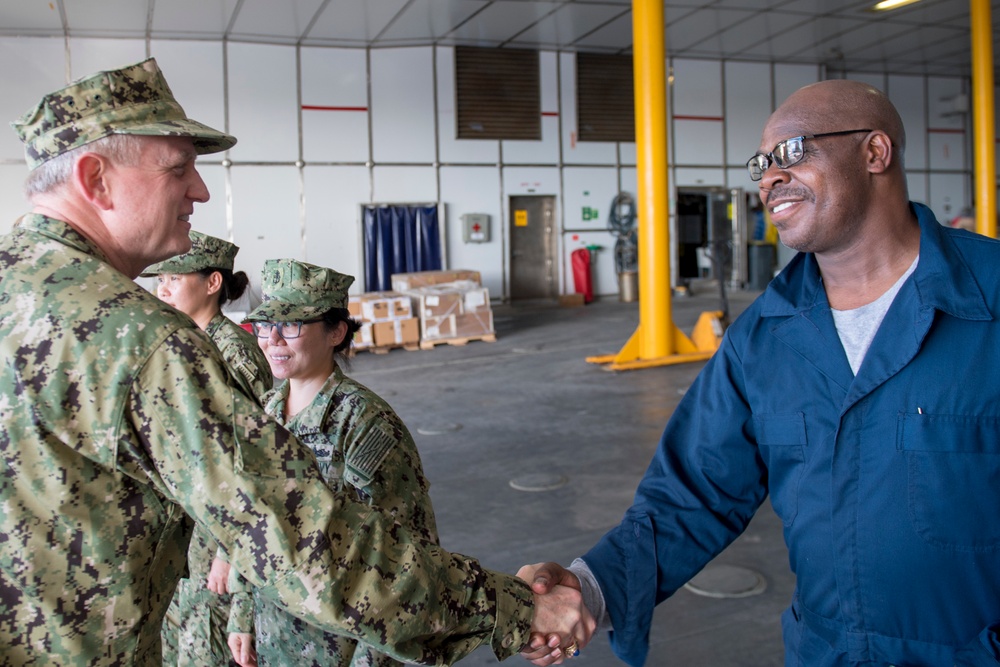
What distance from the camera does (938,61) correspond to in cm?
1962

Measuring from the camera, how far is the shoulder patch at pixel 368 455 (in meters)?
2.35

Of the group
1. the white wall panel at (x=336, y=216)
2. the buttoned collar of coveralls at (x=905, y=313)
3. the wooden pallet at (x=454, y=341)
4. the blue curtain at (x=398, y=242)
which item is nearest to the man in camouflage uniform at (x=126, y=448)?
the buttoned collar of coveralls at (x=905, y=313)

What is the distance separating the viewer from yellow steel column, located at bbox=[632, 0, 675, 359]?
32.0 feet

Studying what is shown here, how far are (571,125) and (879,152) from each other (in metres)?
15.8

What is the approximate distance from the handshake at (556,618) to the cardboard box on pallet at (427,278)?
1160 centimetres

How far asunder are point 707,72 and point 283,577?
18.7 meters

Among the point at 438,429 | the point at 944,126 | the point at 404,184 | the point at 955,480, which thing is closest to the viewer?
the point at 955,480

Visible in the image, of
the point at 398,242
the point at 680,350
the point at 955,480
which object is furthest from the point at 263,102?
the point at 955,480

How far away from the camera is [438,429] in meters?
7.48

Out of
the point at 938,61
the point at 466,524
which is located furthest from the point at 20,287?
the point at 938,61

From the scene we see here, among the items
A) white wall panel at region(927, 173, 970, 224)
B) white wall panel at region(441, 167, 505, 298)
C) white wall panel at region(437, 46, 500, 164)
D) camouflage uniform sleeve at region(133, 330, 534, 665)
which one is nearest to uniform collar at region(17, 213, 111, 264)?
camouflage uniform sleeve at region(133, 330, 534, 665)

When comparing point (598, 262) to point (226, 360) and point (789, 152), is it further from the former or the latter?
point (789, 152)

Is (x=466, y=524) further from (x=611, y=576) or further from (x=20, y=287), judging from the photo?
(x=20, y=287)

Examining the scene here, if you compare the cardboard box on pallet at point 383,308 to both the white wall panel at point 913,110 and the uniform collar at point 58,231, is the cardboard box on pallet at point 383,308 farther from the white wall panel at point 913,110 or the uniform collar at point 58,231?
the white wall panel at point 913,110
